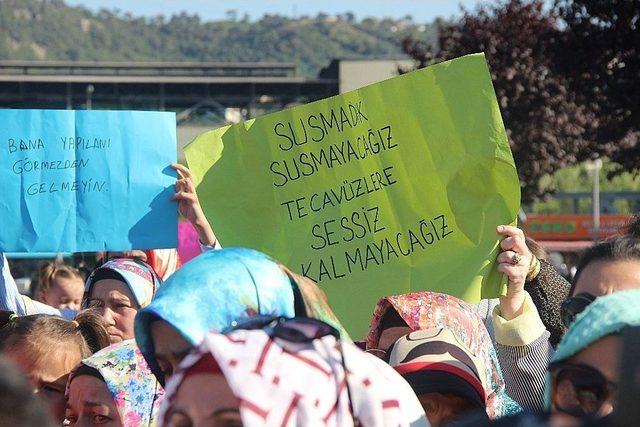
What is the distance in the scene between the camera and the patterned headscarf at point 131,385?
3.27 metres

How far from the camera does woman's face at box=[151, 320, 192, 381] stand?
2396mm

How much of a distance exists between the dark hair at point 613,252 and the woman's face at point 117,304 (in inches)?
78.1

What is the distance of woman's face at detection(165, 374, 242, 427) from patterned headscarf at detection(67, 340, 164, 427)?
125 cm

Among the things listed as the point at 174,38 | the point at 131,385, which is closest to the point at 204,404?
the point at 131,385

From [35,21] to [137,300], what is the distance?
19437 centimetres

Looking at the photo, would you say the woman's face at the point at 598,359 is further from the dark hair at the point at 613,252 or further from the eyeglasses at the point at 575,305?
the dark hair at the point at 613,252

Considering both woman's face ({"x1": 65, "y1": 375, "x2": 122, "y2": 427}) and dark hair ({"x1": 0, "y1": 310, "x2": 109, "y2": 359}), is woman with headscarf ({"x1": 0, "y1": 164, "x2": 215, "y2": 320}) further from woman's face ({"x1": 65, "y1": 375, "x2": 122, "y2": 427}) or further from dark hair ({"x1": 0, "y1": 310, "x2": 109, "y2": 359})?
woman's face ({"x1": 65, "y1": 375, "x2": 122, "y2": 427})

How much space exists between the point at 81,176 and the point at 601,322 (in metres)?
3.07

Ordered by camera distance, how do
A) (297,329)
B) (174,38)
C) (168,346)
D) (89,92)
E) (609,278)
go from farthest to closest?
(174,38), (89,92), (609,278), (168,346), (297,329)

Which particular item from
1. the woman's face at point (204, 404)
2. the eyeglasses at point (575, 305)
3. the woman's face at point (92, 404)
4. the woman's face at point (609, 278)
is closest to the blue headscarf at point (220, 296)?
the woman's face at point (204, 404)

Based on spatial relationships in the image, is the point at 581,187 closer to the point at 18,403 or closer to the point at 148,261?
the point at 148,261

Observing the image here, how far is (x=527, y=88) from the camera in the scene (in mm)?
25500

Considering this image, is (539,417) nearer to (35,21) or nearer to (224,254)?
(224,254)

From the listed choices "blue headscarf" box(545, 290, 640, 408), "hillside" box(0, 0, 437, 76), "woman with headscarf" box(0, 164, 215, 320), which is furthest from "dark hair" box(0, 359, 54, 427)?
"hillside" box(0, 0, 437, 76)
